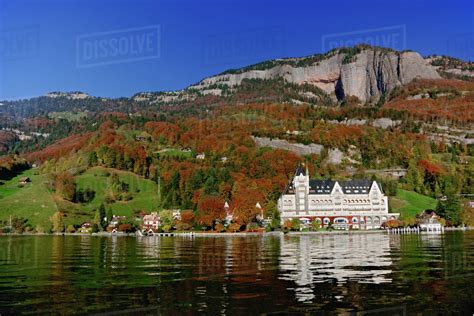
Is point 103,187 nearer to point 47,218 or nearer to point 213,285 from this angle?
point 47,218

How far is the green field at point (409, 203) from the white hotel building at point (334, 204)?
13.0ft

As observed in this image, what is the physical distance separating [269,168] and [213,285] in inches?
5548

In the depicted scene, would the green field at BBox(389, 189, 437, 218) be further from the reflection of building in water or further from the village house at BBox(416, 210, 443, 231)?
the reflection of building in water

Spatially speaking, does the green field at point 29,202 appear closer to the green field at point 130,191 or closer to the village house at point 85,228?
the village house at point 85,228

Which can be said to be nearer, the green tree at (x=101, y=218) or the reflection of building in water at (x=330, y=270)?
the reflection of building in water at (x=330, y=270)

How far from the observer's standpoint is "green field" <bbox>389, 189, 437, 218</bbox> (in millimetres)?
149113

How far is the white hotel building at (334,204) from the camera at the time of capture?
490ft

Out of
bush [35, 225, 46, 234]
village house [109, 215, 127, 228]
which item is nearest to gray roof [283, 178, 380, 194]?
village house [109, 215, 127, 228]

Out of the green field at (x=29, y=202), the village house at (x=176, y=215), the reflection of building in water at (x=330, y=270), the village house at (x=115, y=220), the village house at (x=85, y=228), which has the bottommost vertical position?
the village house at (x=85, y=228)

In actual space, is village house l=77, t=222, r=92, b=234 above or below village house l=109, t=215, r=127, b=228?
below

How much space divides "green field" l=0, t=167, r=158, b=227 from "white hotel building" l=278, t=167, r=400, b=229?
43.2 metres

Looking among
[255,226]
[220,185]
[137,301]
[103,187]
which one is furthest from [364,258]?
[103,187]

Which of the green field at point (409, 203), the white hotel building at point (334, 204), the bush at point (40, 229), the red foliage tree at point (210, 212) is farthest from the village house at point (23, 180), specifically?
the green field at point (409, 203)

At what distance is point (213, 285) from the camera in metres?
31.9
